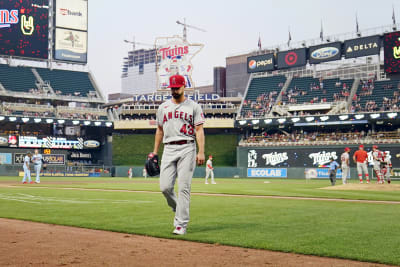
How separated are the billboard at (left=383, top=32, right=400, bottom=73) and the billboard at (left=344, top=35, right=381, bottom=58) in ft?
21.6

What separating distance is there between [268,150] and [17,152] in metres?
30.5

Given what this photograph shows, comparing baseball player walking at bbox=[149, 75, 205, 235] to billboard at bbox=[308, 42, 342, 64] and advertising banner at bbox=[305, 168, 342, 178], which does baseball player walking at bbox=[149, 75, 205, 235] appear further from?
billboard at bbox=[308, 42, 342, 64]

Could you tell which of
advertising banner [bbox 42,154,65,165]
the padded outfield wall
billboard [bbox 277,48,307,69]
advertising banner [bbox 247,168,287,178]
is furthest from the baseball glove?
advertising banner [bbox 42,154,65,165]

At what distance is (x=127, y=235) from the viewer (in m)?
7.25

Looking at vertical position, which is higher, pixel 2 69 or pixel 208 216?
pixel 2 69

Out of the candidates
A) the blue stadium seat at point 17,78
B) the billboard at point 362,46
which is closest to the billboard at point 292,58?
the billboard at point 362,46

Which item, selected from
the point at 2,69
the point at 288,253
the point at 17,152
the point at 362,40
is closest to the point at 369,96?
the point at 362,40

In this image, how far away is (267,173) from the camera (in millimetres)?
53875

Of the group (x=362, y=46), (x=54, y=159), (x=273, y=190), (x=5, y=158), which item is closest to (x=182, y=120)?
(x=273, y=190)

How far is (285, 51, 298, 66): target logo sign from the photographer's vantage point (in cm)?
6164

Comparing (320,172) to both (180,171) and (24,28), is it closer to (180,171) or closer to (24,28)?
(180,171)

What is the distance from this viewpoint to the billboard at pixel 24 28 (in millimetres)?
65625

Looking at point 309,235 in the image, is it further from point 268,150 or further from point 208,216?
point 268,150

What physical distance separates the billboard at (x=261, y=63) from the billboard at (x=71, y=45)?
2525cm
